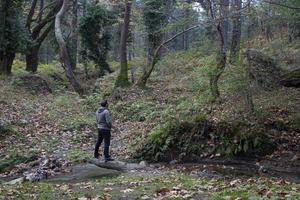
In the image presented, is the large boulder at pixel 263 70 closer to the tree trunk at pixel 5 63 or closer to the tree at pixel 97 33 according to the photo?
the tree trunk at pixel 5 63

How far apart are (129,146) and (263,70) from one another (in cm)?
658

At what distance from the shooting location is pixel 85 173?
13.1 m

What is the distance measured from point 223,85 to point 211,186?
1043 cm

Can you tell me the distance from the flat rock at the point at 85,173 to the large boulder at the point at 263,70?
7.38 metres

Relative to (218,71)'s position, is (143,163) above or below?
below

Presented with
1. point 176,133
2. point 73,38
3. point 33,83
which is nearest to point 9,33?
point 33,83

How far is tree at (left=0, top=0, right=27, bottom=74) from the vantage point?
29.2m

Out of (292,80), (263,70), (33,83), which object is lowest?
(292,80)

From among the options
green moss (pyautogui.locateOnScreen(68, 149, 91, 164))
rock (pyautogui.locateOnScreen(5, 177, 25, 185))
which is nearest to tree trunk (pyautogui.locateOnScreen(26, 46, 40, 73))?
green moss (pyautogui.locateOnScreen(68, 149, 91, 164))

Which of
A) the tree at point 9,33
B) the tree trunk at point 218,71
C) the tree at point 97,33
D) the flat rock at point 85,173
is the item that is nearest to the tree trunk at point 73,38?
the tree at point 97,33

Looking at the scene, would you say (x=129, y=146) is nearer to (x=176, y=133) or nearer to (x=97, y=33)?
(x=176, y=133)

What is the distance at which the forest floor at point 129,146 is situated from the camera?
9.31 meters

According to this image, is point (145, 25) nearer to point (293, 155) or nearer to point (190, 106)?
point (190, 106)

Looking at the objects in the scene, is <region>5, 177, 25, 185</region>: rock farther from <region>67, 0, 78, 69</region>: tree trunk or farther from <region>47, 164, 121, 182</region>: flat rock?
<region>67, 0, 78, 69</region>: tree trunk
